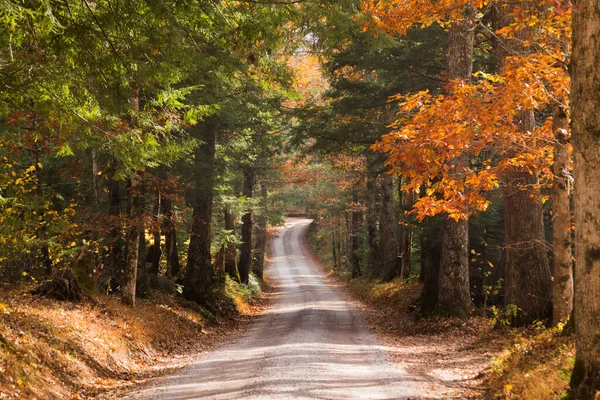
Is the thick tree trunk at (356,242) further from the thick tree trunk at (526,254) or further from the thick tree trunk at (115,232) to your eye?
the thick tree trunk at (526,254)

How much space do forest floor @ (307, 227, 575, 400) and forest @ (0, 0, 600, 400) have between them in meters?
0.17

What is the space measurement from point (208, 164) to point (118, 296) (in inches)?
183

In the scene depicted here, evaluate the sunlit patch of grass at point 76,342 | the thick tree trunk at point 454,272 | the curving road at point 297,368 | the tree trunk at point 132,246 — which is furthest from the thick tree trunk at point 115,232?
the thick tree trunk at point 454,272

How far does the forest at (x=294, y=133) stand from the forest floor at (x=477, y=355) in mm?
171

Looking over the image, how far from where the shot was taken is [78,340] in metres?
10.5

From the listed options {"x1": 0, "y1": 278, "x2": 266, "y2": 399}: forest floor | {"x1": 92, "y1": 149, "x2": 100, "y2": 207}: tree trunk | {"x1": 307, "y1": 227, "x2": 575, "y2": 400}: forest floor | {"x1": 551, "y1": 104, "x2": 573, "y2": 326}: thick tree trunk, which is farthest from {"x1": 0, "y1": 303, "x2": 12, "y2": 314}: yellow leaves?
{"x1": 551, "y1": 104, "x2": 573, "y2": 326}: thick tree trunk

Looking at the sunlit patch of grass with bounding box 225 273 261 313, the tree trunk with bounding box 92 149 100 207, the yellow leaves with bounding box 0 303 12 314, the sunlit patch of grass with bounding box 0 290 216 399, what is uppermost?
the tree trunk with bounding box 92 149 100 207

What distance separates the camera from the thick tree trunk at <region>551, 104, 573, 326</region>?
9398 millimetres

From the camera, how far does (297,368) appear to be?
387 inches

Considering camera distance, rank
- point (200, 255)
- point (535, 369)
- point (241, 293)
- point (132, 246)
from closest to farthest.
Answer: point (535, 369) < point (132, 246) < point (200, 255) < point (241, 293)

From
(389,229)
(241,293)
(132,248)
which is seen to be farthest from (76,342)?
(389,229)

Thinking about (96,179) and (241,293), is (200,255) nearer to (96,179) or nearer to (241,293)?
(96,179)

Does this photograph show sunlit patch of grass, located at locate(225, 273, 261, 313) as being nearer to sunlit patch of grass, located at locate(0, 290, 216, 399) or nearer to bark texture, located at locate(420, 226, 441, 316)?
sunlit patch of grass, located at locate(0, 290, 216, 399)

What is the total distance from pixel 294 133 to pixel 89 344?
36.5 ft
